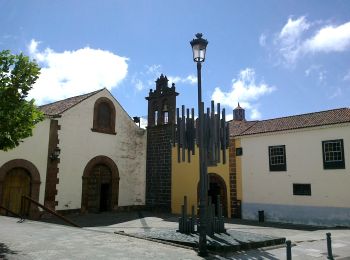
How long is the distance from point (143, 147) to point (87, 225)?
30.7 ft

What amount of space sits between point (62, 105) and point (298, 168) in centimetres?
1406

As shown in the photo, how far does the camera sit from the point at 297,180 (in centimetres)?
1769

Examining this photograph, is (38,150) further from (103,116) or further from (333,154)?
(333,154)

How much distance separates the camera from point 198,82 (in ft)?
31.0

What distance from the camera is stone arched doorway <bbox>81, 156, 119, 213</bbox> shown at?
66.2 ft

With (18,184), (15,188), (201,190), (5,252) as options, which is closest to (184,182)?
(18,184)

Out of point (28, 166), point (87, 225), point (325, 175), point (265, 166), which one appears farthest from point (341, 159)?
point (28, 166)

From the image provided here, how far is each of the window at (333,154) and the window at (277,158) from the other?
2075 millimetres

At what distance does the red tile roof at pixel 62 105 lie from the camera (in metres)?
20.0

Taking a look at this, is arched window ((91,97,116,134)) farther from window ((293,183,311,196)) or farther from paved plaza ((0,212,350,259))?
window ((293,183,311,196))

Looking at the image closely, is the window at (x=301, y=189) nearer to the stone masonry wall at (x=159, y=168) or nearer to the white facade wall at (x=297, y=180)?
the white facade wall at (x=297, y=180)

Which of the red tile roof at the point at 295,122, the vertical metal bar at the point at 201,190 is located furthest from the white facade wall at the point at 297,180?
the vertical metal bar at the point at 201,190

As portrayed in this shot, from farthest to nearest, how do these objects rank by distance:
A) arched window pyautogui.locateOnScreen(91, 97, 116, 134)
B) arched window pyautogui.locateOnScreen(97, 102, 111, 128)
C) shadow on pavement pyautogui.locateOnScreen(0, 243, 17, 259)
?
arched window pyautogui.locateOnScreen(97, 102, 111, 128), arched window pyautogui.locateOnScreen(91, 97, 116, 134), shadow on pavement pyautogui.locateOnScreen(0, 243, 17, 259)

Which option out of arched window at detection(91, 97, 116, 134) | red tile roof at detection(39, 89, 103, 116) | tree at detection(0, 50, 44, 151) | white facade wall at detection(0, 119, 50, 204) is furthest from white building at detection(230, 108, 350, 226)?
tree at detection(0, 50, 44, 151)
